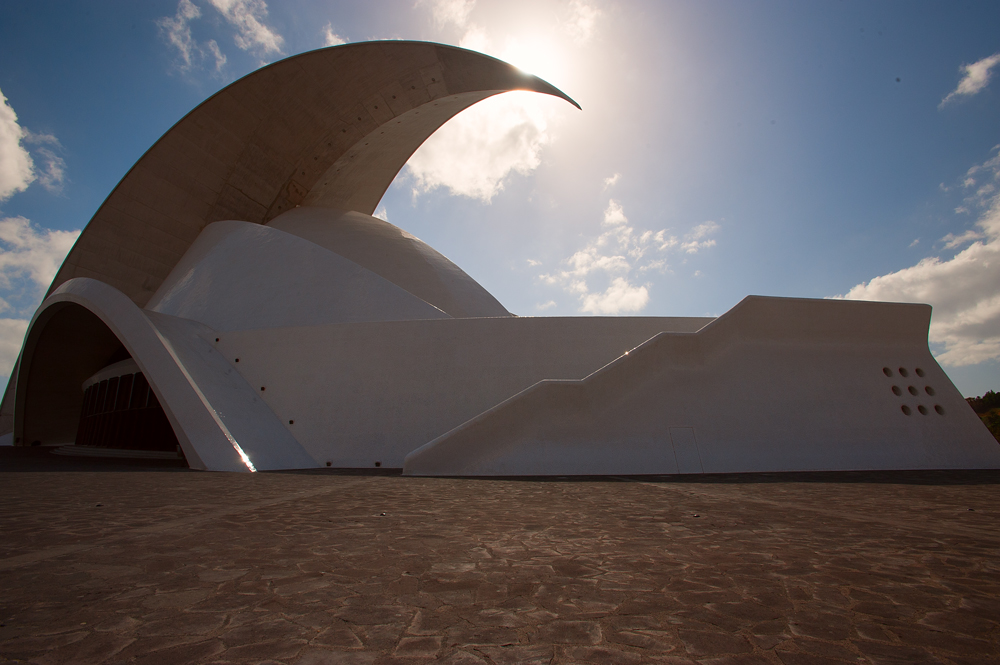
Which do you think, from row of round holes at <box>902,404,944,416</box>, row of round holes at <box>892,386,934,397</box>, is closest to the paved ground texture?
row of round holes at <box>902,404,944,416</box>

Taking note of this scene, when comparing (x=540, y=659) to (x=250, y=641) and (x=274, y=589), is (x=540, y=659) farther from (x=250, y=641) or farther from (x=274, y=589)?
(x=274, y=589)

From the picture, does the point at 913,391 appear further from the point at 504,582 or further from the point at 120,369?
the point at 120,369

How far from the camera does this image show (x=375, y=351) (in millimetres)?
8867

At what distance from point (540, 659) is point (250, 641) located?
831mm

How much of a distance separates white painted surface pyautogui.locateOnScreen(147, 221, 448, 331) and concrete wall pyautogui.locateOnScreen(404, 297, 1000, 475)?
5.03m

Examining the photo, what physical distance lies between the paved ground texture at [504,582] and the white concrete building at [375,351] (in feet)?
8.84

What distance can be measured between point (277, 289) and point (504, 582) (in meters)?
11.0

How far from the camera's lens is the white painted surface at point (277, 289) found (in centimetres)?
1077

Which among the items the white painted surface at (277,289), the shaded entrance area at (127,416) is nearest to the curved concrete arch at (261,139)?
the white painted surface at (277,289)

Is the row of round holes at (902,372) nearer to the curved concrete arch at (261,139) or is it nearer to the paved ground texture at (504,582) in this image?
the paved ground texture at (504,582)

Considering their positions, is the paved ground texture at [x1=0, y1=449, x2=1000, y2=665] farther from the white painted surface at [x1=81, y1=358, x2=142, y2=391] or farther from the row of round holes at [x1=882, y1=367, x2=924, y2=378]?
the white painted surface at [x1=81, y1=358, x2=142, y2=391]

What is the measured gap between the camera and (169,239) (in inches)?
565

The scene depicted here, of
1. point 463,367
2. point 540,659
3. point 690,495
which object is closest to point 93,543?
point 540,659

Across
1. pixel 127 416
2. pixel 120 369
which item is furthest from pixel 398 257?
pixel 127 416
